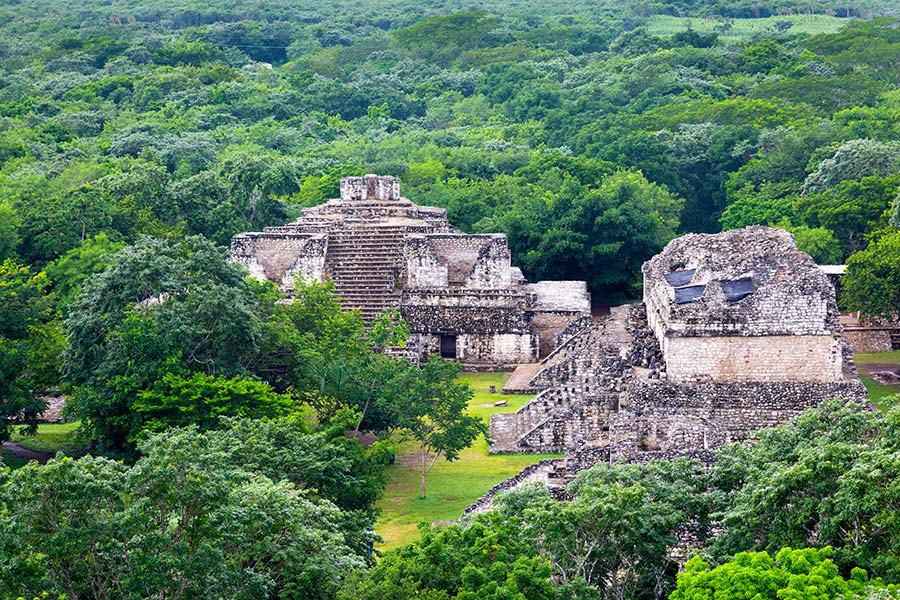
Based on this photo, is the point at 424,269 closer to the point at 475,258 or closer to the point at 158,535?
the point at 475,258

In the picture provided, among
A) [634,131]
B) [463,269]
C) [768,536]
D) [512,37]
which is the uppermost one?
[512,37]

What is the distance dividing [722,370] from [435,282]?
15.2 m

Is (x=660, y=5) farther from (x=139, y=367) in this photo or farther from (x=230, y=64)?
(x=139, y=367)

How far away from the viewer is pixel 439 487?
33094 millimetres

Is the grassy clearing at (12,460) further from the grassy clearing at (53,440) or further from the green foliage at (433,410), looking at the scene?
the green foliage at (433,410)

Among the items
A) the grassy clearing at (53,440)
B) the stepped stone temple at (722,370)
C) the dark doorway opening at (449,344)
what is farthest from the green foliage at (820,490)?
the dark doorway opening at (449,344)

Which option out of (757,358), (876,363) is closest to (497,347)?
(876,363)

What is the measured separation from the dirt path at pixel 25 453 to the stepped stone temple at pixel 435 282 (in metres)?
9.48

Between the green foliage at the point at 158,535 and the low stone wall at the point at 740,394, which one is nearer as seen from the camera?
the green foliage at the point at 158,535

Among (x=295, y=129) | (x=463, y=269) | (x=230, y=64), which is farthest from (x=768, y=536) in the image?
(x=230, y=64)

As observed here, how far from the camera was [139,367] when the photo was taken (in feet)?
107

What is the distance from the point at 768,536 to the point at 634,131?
53.8m

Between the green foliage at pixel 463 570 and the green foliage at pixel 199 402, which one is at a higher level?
the green foliage at pixel 199 402

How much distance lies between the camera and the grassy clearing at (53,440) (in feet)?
114
